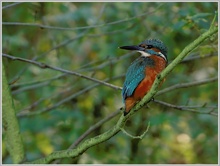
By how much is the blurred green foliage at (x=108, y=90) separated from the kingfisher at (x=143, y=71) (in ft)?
3.98

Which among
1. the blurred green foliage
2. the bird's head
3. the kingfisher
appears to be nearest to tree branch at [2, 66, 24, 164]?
the kingfisher

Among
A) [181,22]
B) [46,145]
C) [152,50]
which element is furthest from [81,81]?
[152,50]

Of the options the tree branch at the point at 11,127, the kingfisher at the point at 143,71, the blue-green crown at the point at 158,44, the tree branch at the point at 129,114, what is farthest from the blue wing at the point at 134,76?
the tree branch at the point at 11,127

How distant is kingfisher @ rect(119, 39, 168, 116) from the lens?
3.07m

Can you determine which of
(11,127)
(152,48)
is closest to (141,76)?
(152,48)

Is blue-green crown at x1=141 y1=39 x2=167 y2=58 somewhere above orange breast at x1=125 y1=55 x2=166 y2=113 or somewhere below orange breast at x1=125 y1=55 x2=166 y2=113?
above

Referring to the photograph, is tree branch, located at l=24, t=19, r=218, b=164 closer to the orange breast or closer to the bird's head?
the orange breast

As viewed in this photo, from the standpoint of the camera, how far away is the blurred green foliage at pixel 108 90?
16.2 ft

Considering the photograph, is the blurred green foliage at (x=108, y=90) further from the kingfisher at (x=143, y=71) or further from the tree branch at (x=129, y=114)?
the tree branch at (x=129, y=114)

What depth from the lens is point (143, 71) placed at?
318 centimetres

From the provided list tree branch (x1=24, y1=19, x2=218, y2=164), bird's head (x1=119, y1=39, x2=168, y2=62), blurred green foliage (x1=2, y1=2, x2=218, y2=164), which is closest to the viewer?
tree branch (x1=24, y1=19, x2=218, y2=164)

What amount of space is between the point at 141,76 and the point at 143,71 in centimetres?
4

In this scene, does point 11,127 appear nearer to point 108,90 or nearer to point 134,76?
point 134,76

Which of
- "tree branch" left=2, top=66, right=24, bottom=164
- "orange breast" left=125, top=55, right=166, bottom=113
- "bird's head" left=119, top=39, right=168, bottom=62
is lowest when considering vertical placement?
"tree branch" left=2, top=66, right=24, bottom=164
